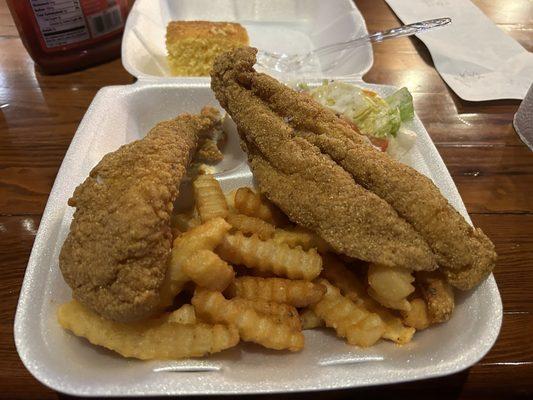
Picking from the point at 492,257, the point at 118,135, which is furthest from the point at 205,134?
the point at 492,257

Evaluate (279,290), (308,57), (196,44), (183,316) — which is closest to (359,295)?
(279,290)

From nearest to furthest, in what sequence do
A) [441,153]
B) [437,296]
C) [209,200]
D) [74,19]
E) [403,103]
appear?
1. [437,296]
2. [209,200]
3. [403,103]
4. [441,153]
5. [74,19]

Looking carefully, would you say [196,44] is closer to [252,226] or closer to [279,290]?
[252,226]

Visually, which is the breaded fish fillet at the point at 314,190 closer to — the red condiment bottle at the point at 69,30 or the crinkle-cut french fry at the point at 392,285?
the crinkle-cut french fry at the point at 392,285

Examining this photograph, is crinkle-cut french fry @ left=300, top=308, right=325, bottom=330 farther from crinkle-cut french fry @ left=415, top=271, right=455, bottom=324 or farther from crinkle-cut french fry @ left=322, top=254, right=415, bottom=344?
crinkle-cut french fry @ left=415, top=271, right=455, bottom=324

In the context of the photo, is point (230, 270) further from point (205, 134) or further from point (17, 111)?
point (17, 111)

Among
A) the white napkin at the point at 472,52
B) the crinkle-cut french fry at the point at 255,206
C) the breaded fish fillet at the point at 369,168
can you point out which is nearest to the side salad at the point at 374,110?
the breaded fish fillet at the point at 369,168

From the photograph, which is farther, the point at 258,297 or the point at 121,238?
the point at 258,297
